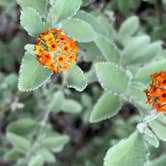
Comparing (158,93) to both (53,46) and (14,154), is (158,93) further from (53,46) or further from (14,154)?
(14,154)

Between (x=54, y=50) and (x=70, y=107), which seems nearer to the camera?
(x=54, y=50)

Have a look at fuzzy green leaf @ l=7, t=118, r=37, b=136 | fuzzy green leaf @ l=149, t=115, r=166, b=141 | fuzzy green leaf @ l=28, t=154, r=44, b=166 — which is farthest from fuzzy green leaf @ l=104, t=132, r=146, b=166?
fuzzy green leaf @ l=7, t=118, r=37, b=136

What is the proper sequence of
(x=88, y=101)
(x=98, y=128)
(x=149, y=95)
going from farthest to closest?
(x=98, y=128) → (x=88, y=101) → (x=149, y=95)

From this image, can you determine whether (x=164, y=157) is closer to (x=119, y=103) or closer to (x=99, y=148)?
(x=119, y=103)

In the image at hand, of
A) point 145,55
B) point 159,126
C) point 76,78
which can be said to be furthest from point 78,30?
point 145,55

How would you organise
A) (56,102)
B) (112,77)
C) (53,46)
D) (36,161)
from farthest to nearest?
(56,102)
(36,161)
(112,77)
(53,46)

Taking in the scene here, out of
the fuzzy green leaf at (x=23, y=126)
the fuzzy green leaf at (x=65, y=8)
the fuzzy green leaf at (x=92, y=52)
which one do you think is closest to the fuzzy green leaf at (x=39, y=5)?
the fuzzy green leaf at (x=65, y=8)

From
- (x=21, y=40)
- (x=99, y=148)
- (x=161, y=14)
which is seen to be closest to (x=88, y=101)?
(x=99, y=148)
